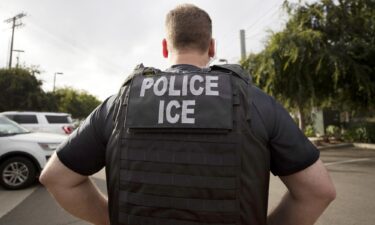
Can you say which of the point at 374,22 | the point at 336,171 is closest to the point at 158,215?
the point at 336,171

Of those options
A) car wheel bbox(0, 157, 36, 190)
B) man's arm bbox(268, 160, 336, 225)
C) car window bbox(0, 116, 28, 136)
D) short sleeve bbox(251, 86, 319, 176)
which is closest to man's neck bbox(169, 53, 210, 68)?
short sleeve bbox(251, 86, 319, 176)

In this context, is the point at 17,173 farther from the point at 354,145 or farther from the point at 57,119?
the point at 354,145

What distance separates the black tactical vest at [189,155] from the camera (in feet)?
4.32

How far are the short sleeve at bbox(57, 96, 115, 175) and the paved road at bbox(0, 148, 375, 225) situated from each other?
325 centimetres

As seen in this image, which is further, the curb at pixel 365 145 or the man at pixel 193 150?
the curb at pixel 365 145

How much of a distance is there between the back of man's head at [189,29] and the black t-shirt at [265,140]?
0.11 meters

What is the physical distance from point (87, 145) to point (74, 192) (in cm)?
27

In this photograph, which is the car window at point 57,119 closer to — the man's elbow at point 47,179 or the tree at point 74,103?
the man's elbow at point 47,179

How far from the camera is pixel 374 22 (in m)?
13.3

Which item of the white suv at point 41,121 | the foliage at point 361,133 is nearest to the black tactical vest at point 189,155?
the white suv at point 41,121

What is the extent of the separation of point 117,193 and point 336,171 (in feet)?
27.0

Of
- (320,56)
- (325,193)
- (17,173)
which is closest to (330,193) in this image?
(325,193)

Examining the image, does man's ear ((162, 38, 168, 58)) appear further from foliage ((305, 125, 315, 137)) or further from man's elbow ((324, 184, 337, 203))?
foliage ((305, 125, 315, 137))

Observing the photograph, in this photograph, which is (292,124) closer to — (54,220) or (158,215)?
(158,215)
